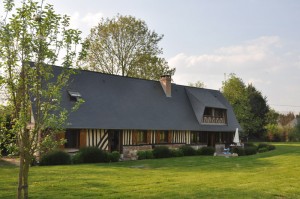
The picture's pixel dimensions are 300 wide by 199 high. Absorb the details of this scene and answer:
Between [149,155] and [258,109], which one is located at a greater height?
[258,109]

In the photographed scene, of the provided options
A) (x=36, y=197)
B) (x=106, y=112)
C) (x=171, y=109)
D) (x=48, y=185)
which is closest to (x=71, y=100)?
(x=106, y=112)

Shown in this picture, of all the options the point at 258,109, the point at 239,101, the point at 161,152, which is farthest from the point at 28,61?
the point at 258,109

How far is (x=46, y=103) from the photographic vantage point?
20.8 feet

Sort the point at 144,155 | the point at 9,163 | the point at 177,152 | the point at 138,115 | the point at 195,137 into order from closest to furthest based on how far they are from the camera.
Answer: the point at 9,163
the point at 144,155
the point at 177,152
the point at 138,115
the point at 195,137

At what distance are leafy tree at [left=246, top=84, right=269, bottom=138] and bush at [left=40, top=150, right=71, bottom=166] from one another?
35957mm

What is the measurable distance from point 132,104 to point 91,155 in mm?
6764

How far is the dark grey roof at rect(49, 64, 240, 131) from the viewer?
20.1 meters

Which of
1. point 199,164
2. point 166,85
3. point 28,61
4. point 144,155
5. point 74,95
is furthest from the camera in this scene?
point 166,85

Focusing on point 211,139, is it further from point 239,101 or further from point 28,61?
point 28,61

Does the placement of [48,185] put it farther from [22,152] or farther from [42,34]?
[42,34]

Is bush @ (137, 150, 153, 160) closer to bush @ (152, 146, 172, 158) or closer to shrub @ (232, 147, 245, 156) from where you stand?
bush @ (152, 146, 172, 158)

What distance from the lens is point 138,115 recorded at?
22.8 meters

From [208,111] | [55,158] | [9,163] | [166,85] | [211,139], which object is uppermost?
[166,85]

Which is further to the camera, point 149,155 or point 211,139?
point 211,139
